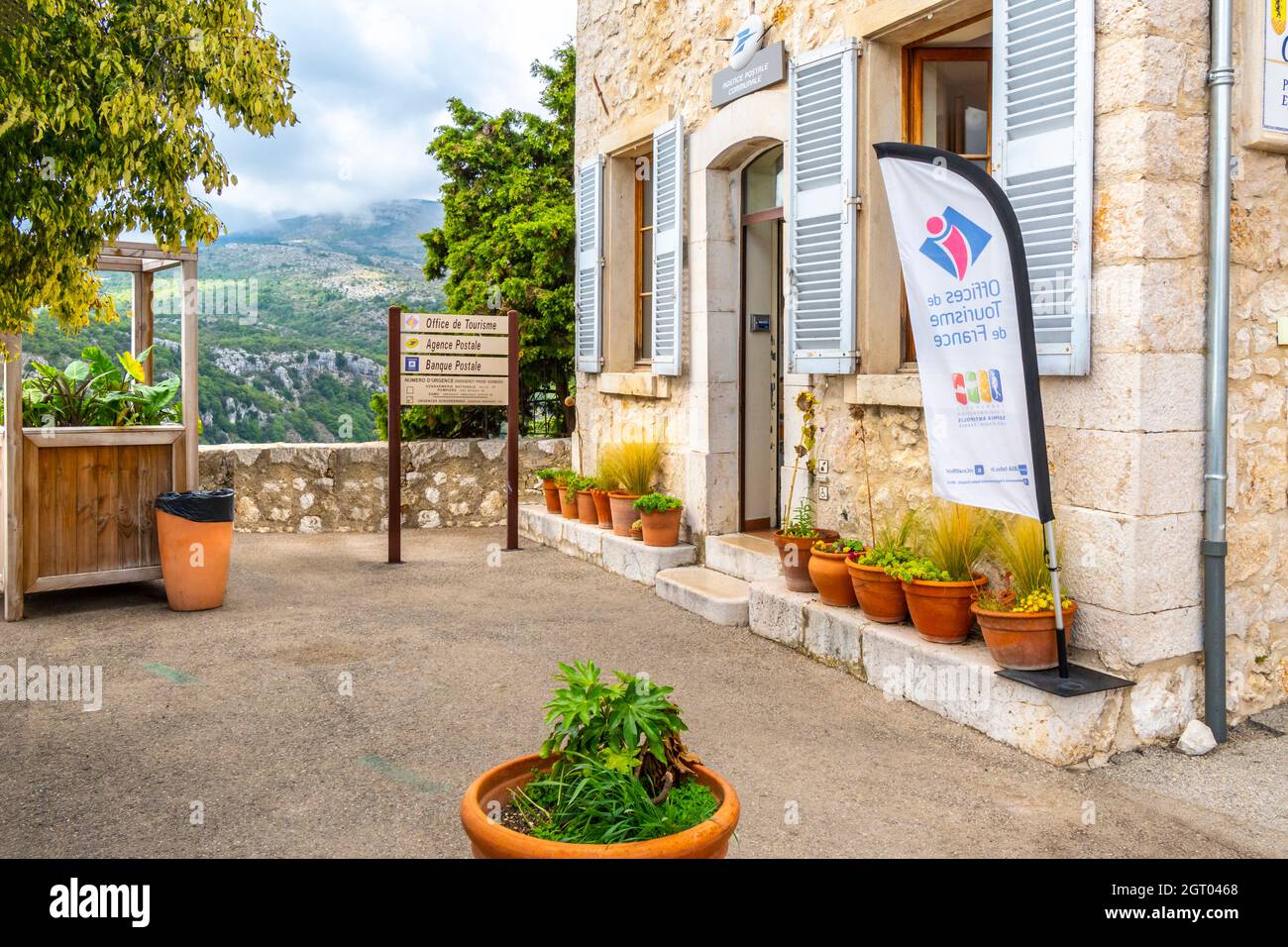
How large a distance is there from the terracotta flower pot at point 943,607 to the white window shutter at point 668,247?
3.09 meters

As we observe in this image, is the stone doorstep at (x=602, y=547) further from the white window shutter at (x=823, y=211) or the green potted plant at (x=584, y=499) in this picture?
the white window shutter at (x=823, y=211)

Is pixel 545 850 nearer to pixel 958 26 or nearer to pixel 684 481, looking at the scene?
pixel 958 26

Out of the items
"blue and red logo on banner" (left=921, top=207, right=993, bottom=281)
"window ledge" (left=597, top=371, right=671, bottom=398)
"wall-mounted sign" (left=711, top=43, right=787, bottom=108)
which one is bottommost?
"window ledge" (left=597, top=371, right=671, bottom=398)

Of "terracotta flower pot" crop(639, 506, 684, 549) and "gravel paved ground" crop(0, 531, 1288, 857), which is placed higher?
"terracotta flower pot" crop(639, 506, 684, 549)

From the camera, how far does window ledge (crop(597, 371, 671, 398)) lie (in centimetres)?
754

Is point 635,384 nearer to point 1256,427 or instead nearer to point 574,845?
point 1256,427

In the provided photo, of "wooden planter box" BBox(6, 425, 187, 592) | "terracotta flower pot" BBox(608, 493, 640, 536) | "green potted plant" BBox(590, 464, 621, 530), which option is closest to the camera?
"wooden planter box" BBox(6, 425, 187, 592)

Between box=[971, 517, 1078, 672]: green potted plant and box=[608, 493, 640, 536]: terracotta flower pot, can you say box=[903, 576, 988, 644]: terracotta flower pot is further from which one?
box=[608, 493, 640, 536]: terracotta flower pot

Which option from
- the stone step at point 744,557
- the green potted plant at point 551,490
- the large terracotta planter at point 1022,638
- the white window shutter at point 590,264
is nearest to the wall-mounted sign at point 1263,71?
the large terracotta planter at point 1022,638

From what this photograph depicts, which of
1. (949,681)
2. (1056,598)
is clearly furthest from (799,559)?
(1056,598)

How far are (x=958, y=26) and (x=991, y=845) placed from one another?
381 centimetres

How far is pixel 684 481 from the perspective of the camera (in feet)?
24.1

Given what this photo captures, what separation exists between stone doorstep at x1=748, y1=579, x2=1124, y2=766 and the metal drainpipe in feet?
1.60

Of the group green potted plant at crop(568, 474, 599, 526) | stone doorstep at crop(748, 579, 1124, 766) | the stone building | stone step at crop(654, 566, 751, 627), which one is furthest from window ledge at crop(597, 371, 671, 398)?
stone doorstep at crop(748, 579, 1124, 766)
